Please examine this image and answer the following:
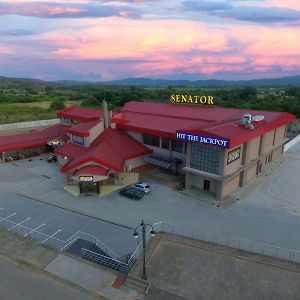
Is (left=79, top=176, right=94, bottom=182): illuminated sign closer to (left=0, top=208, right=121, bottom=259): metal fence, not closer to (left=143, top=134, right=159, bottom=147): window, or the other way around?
(left=0, top=208, right=121, bottom=259): metal fence

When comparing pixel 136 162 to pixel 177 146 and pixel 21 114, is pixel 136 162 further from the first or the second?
pixel 21 114

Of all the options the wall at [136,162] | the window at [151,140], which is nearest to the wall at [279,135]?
the window at [151,140]

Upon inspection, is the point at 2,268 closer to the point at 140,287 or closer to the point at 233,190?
the point at 140,287

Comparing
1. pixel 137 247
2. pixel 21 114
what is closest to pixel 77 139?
pixel 137 247

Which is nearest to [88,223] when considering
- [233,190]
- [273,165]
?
[233,190]

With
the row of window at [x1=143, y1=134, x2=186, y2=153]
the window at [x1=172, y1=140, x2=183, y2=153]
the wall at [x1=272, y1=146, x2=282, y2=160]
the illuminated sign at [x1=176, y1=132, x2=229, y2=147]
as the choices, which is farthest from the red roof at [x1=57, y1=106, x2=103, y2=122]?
the wall at [x1=272, y1=146, x2=282, y2=160]

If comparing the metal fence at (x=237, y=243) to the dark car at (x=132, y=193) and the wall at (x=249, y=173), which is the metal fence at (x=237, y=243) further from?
the wall at (x=249, y=173)

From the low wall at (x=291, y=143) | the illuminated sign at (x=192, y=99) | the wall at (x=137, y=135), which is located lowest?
the low wall at (x=291, y=143)
